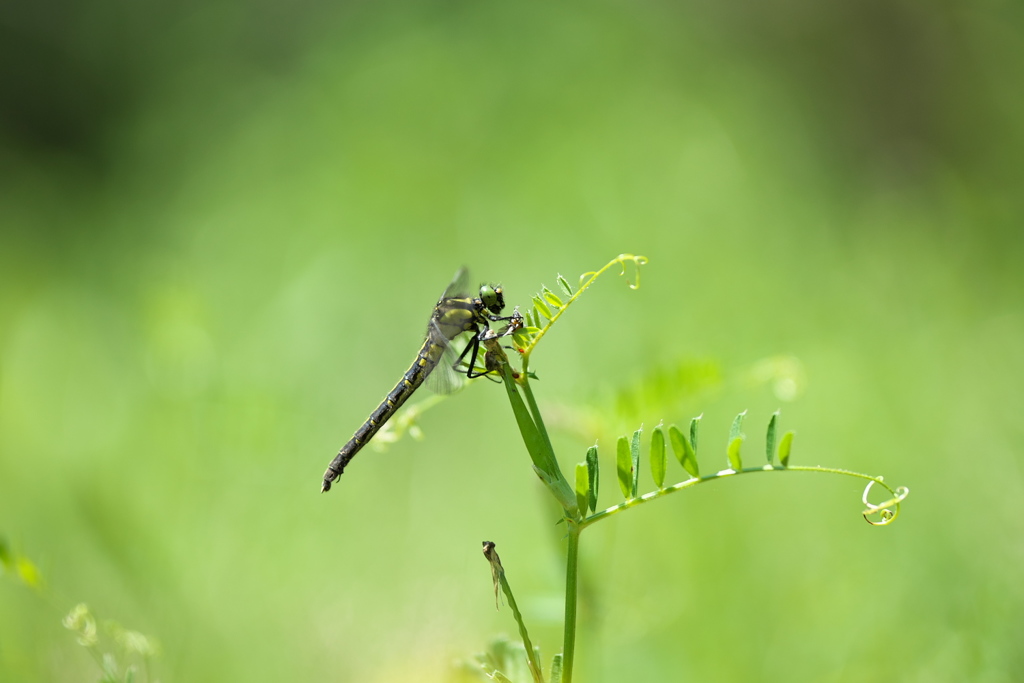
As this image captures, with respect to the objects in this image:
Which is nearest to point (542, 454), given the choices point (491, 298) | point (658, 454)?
point (658, 454)

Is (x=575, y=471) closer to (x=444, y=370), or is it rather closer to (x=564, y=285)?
(x=564, y=285)

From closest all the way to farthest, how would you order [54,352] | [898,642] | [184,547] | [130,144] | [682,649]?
1. [898,642]
2. [682,649]
3. [184,547]
4. [54,352]
5. [130,144]

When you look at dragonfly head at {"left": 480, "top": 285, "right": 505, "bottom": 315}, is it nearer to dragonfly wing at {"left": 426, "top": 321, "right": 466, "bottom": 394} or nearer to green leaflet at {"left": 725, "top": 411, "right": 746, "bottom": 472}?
dragonfly wing at {"left": 426, "top": 321, "right": 466, "bottom": 394}

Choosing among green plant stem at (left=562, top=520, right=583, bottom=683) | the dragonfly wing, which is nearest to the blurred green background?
the dragonfly wing

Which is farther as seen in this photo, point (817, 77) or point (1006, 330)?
point (817, 77)

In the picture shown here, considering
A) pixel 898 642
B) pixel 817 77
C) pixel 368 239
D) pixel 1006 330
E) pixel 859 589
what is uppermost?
pixel 817 77

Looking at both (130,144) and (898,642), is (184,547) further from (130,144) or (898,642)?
(130,144)

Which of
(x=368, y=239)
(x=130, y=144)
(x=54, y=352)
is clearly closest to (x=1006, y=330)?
(x=368, y=239)
